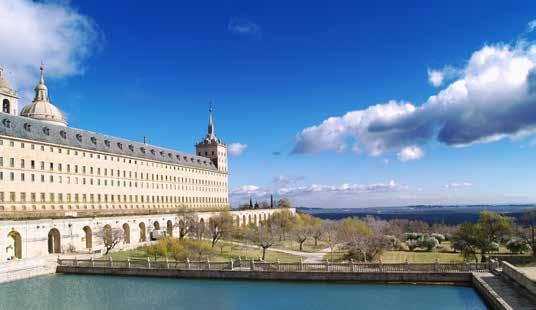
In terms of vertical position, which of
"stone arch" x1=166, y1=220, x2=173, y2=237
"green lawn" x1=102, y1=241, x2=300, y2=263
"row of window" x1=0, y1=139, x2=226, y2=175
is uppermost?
"row of window" x1=0, y1=139, x2=226, y2=175

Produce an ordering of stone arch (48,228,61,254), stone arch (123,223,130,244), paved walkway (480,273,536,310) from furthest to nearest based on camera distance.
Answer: stone arch (123,223,130,244) < stone arch (48,228,61,254) < paved walkway (480,273,536,310)

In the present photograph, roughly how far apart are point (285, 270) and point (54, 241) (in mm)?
28149

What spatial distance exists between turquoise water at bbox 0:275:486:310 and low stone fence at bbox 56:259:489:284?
2.46 ft

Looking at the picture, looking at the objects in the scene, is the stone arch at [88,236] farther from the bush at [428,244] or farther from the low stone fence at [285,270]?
the bush at [428,244]

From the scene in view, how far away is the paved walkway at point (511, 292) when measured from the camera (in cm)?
2411

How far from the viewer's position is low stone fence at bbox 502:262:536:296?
82.9 feet

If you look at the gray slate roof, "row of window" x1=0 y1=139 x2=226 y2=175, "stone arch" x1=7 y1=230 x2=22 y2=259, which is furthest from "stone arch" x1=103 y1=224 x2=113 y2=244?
the gray slate roof

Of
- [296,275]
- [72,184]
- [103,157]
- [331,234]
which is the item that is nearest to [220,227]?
[331,234]

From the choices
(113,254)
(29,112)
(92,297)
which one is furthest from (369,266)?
(29,112)

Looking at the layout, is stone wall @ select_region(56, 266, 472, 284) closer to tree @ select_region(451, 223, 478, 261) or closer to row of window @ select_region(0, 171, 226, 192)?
tree @ select_region(451, 223, 478, 261)

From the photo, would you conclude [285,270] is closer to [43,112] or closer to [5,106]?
[43,112]

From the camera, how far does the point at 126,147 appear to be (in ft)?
269

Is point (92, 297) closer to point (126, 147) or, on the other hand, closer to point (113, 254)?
point (113, 254)

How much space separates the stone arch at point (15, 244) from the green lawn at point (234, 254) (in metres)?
7.79
